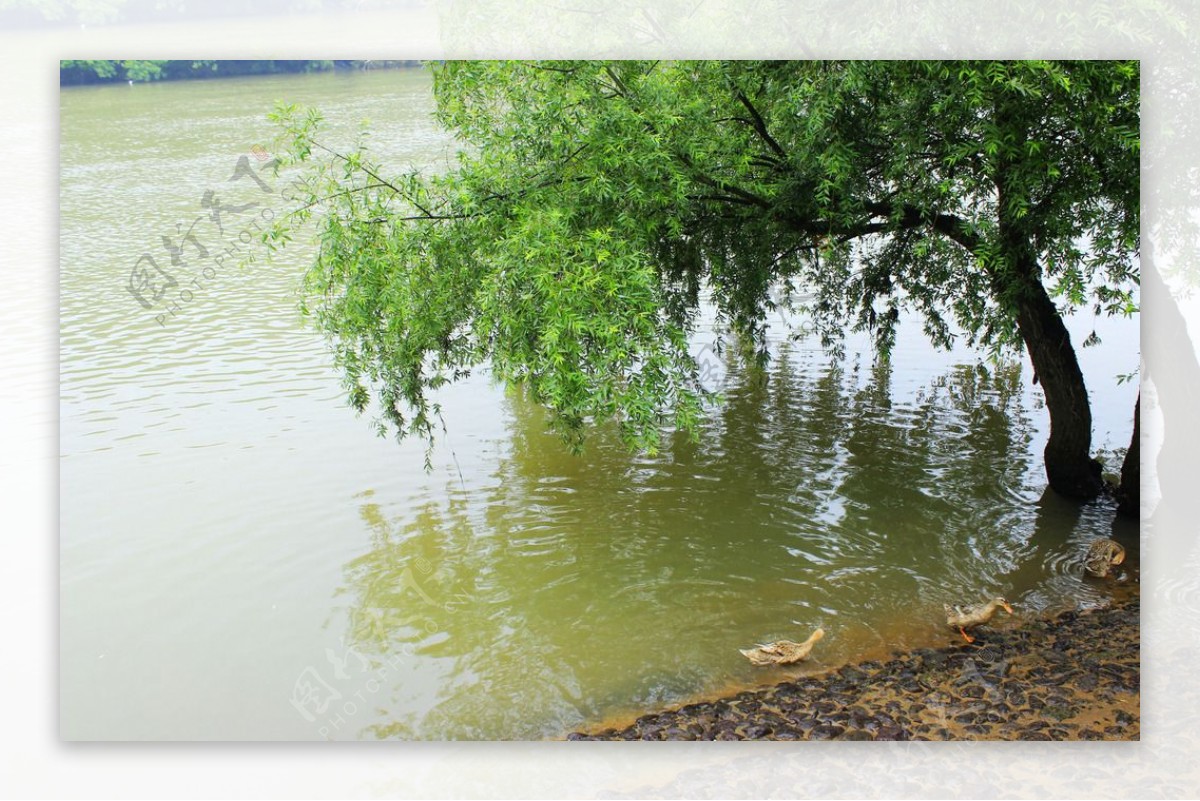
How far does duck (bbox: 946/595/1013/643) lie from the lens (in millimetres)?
5777

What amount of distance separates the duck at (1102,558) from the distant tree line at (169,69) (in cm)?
465

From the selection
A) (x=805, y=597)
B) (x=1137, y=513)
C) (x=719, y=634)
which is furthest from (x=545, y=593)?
(x=1137, y=513)

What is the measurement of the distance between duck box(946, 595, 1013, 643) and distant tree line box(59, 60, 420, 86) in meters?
4.10

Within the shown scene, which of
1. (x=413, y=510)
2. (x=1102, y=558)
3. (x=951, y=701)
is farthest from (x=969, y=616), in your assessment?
(x=413, y=510)

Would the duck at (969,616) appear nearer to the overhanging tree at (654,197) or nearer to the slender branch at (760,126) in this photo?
the overhanging tree at (654,197)

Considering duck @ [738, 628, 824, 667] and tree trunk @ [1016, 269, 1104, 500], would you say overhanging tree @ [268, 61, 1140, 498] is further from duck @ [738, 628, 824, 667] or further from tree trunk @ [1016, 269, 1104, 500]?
duck @ [738, 628, 824, 667]

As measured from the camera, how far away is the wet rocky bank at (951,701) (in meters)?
5.05

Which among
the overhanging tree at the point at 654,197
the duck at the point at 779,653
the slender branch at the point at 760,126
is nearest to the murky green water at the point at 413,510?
the duck at the point at 779,653

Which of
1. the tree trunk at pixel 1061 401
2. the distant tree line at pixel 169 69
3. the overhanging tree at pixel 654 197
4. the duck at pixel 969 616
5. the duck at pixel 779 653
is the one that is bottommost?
the duck at pixel 779 653

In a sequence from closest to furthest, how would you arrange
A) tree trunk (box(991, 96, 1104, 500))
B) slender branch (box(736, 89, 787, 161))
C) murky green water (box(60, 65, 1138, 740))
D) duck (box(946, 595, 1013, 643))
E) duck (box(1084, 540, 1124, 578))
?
murky green water (box(60, 65, 1138, 740)) < tree trunk (box(991, 96, 1104, 500)) < duck (box(946, 595, 1013, 643)) < slender branch (box(736, 89, 787, 161)) < duck (box(1084, 540, 1124, 578))

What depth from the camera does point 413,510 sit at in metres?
6.99

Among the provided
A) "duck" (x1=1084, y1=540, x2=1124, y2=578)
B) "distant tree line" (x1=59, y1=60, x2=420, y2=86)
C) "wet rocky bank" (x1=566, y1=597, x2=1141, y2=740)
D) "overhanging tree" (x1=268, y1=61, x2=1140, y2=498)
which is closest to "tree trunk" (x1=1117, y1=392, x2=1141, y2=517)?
"duck" (x1=1084, y1=540, x2=1124, y2=578)

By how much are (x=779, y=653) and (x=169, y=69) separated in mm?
4372

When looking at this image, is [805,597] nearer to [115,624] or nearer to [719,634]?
[719,634]
